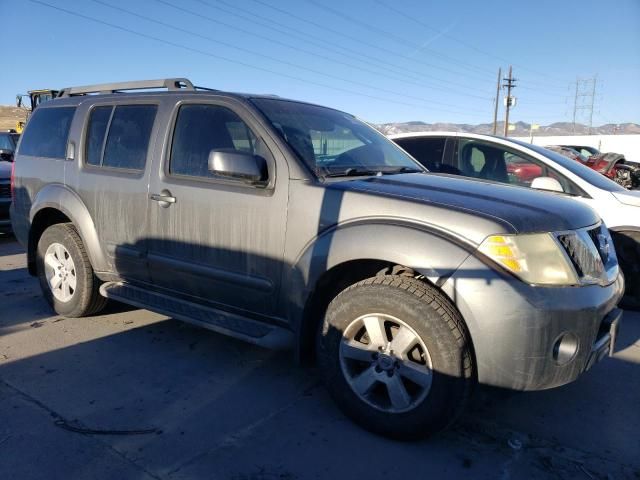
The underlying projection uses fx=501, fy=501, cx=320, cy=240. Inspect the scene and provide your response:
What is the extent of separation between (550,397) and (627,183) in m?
9.34

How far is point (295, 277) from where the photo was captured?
291cm

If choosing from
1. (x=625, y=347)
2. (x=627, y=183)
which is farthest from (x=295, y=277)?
(x=627, y=183)

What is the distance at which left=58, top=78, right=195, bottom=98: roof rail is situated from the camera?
3.80 m

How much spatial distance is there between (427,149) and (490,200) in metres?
3.41

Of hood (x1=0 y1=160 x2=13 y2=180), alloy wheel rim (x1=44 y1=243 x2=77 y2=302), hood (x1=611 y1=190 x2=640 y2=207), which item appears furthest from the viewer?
hood (x1=0 y1=160 x2=13 y2=180)

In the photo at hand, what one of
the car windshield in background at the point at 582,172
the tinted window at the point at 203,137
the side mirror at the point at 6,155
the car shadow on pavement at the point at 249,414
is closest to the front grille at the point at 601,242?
the car shadow on pavement at the point at 249,414

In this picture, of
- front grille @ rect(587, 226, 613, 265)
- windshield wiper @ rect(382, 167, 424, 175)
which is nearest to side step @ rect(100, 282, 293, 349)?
windshield wiper @ rect(382, 167, 424, 175)

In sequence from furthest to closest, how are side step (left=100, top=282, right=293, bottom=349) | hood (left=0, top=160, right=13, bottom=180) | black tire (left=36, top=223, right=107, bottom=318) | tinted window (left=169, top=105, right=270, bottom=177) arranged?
hood (left=0, top=160, right=13, bottom=180) < black tire (left=36, top=223, right=107, bottom=318) < tinted window (left=169, top=105, right=270, bottom=177) < side step (left=100, top=282, right=293, bottom=349)

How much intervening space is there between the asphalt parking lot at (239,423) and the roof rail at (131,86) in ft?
6.49

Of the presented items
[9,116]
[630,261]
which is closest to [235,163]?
[630,261]

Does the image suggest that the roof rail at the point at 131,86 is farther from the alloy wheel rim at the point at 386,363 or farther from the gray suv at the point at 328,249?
the alloy wheel rim at the point at 386,363

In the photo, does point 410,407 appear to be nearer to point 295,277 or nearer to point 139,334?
point 295,277

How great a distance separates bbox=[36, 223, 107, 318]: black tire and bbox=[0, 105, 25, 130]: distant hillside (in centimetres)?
4738

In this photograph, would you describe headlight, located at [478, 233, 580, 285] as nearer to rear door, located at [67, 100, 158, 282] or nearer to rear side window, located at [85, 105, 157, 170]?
rear door, located at [67, 100, 158, 282]
